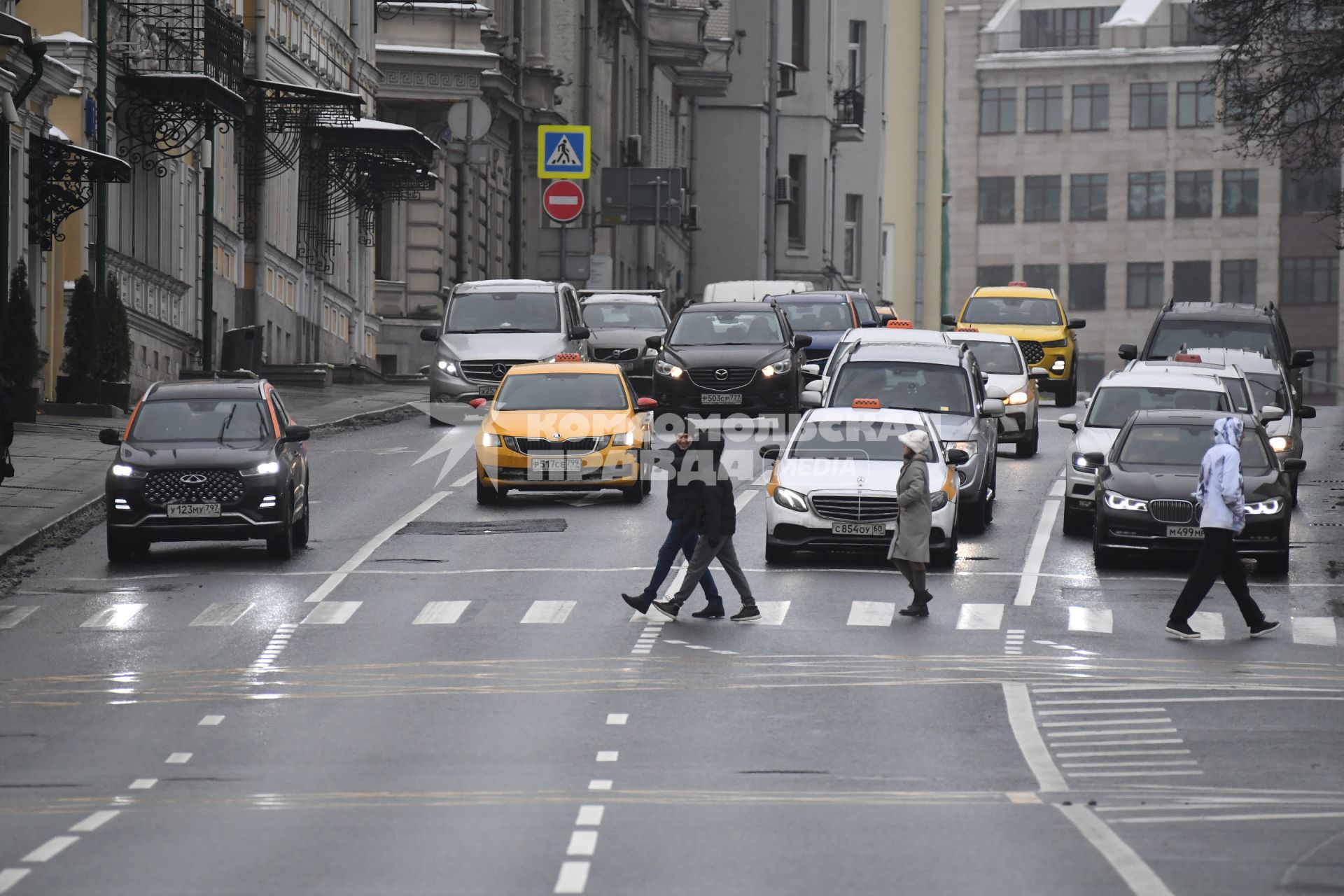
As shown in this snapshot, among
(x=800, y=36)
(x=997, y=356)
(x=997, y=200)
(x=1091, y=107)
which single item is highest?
(x=800, y=36)

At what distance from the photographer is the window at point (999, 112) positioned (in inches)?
4737

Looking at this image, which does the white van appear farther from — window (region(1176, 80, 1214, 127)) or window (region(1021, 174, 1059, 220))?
window (region(1021, 174, 1059, 220))

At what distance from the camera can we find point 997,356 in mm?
36562

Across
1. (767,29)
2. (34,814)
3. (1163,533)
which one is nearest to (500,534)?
(1163,533)

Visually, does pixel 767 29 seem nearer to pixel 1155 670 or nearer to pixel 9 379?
pixel 9 379

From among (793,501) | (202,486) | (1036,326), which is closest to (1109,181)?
(1036,326)

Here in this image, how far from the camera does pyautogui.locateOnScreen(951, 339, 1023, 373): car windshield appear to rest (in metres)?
36.1

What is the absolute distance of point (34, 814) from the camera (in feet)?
43.9

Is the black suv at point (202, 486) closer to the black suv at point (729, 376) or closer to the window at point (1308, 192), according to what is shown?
the black suv at point (729, 376)

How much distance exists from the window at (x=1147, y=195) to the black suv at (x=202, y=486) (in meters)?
96.3

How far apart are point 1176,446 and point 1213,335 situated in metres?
12.7

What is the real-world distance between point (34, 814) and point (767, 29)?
75.6 meters

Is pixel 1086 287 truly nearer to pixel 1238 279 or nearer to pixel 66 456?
pixel 1238 279

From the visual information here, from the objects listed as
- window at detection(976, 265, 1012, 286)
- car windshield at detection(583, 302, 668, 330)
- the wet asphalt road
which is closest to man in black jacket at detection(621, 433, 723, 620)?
the wet asphalt road
